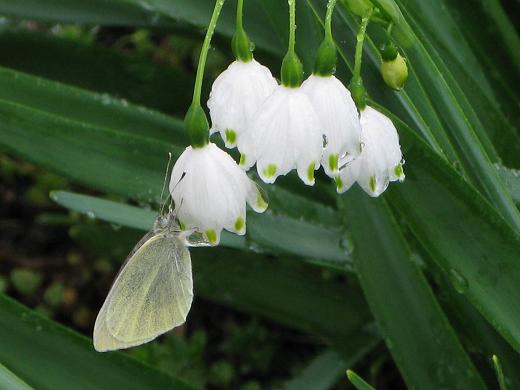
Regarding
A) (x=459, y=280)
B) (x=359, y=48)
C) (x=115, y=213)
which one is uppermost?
(x=359, y=48)

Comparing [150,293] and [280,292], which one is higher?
[150,293]

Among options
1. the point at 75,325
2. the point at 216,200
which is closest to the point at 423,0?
the point at 216,200

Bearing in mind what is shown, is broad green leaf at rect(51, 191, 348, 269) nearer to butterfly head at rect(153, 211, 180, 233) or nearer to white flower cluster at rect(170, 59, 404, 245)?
butterfly head at rect(153, 211, 180, 233)

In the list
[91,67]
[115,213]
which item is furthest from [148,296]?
[91,67]

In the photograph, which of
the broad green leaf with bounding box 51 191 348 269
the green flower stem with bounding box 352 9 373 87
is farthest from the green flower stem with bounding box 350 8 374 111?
the broad green leaf with bounding box 51 191 348 269

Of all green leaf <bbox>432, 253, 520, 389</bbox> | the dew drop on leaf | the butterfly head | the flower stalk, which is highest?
the flower stalk

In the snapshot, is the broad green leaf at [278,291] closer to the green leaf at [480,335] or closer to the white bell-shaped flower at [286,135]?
the green leaf at [480,335]

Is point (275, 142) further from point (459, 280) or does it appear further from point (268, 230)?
point (268, 230)
